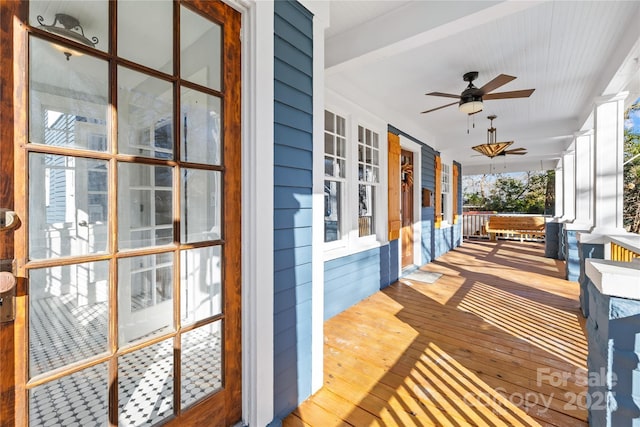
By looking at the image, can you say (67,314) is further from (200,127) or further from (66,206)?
(200,127)

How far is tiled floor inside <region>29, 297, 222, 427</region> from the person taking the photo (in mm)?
975

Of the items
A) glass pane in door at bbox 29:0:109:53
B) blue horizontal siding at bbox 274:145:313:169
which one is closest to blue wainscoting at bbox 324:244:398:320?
blue horizontal siding at bbox 274:145:313:169

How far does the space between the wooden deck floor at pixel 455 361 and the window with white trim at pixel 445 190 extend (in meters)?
3.34

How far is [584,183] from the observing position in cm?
479

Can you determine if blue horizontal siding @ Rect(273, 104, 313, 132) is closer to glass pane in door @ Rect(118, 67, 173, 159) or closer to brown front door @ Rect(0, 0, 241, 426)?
brown front door @ Rect(0, 0, 241, 426)

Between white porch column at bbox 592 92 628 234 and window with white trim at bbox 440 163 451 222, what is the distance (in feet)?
12.5

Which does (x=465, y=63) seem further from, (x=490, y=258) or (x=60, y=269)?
(x=490, y=258)

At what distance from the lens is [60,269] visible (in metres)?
1.00

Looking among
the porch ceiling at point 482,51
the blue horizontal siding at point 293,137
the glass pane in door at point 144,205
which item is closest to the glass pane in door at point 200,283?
the glass pane in door at point 144,205

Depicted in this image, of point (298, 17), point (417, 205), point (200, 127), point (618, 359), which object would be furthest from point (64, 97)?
point (417, 205)

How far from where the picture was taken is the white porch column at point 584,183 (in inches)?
187

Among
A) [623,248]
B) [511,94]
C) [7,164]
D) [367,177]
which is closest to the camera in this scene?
[7,164]

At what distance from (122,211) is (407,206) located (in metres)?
4.95

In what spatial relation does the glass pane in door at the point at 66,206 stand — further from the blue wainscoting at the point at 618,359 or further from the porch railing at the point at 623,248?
the porch railing at the point at 623,248
